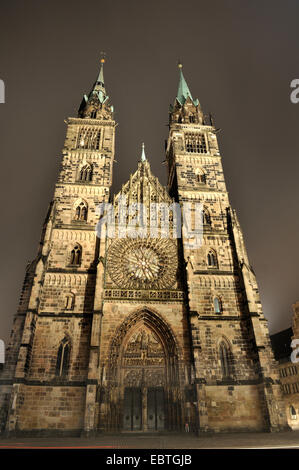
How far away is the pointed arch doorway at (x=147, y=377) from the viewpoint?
17.5m

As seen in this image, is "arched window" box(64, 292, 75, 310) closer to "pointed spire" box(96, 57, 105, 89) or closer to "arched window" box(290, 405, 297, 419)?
"pointed spire" box(96, 57, 105, 89)

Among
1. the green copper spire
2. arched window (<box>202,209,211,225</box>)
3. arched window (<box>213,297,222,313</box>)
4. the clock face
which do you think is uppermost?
the green copper spire

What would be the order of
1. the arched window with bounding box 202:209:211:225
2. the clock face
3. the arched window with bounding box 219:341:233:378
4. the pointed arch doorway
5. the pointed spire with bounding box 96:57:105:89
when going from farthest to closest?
the pointed spire with bounding box 96:57:105:89 → the arched window with bounding box 202:209:211:225 → the clock face → the arched window with bounding box 219:341:233:378 → the pointed arch doorway

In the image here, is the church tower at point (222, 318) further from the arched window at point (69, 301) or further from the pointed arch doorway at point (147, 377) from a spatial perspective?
the arched window at point (69, 301)

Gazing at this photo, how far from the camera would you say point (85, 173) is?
26.2m

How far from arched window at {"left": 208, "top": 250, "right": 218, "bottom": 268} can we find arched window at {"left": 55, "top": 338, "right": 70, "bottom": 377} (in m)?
11.2

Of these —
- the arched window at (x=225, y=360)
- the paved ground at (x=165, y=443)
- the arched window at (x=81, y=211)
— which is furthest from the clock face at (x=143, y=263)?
the paved ground at (x=165, y=443)

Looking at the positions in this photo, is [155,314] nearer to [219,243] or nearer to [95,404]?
[95,404]

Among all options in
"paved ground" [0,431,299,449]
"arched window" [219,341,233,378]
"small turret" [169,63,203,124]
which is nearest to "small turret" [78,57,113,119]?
"small turret" [169,63,203,124]

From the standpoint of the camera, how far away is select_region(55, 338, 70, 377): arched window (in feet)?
58.0

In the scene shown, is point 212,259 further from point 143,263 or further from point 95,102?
point 95,102

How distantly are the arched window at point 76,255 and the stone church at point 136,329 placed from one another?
0.24 ft

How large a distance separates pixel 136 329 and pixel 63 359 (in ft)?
15.6

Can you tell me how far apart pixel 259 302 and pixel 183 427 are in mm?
9200
